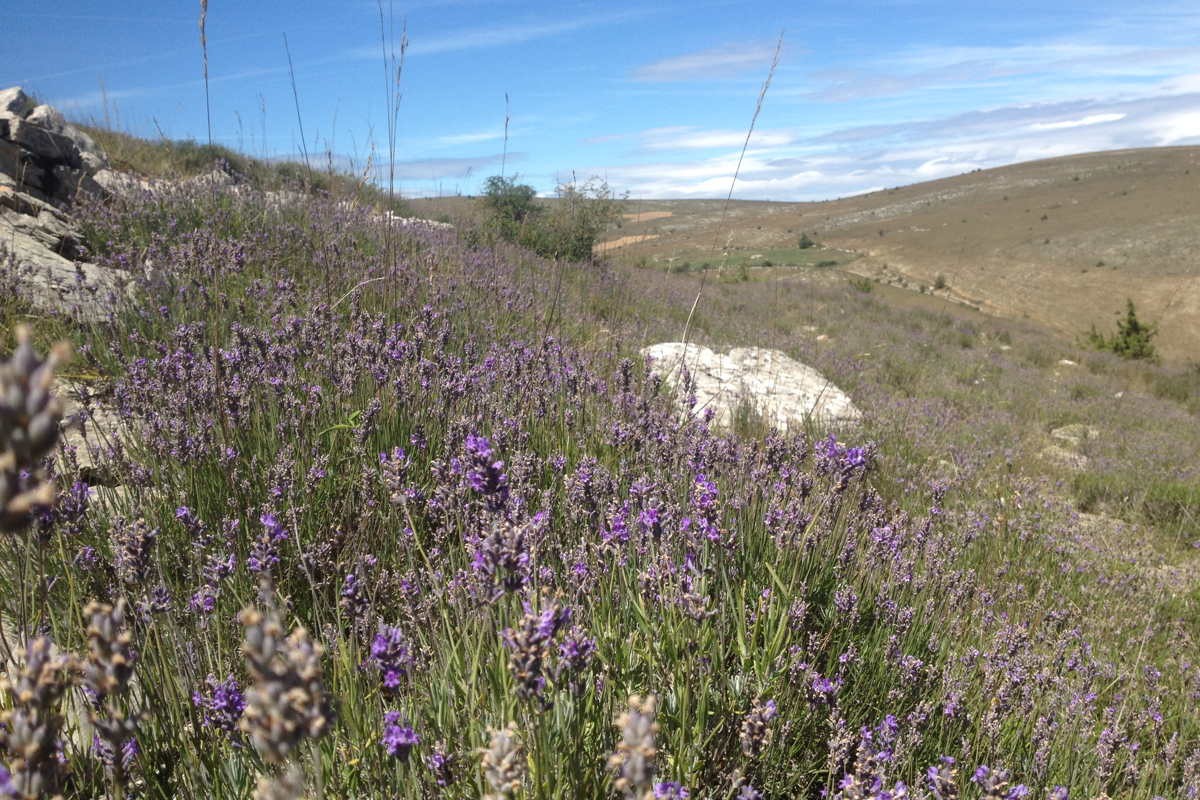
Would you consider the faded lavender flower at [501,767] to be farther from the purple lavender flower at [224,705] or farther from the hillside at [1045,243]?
the hillside at [1045,243]

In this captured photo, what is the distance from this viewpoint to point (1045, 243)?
136 feet

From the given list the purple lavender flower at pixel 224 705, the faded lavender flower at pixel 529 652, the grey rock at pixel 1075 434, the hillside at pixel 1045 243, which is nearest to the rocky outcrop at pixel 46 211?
the purple lavender flower at pixel 224 705

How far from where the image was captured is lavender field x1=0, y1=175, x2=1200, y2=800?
1298mm

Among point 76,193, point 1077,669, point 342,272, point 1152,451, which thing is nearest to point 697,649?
point 1077,669

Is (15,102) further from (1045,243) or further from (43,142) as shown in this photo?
(1045,243)

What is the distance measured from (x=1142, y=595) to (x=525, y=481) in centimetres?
479

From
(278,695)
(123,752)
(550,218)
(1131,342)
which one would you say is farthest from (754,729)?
(1131,342)

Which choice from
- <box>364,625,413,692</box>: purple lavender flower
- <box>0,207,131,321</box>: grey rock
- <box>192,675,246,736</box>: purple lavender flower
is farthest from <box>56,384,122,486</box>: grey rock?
<box>364,625,413,692</box>: purple lavender flower

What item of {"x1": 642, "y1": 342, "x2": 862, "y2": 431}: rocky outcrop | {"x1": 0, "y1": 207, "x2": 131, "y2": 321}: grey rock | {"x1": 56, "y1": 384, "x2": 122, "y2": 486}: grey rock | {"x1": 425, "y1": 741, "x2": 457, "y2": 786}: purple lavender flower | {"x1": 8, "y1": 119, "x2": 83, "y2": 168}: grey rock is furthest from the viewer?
{"x1": 8, "y1": 119, "x2": 83, "y2": 168}: grey rock

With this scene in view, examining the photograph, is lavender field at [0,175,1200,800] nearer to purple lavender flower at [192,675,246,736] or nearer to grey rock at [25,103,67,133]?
purple lavender flower at [192,675,246,736]

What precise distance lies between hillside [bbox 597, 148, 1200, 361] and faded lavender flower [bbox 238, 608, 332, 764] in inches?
318

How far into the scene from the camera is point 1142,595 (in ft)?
15.3

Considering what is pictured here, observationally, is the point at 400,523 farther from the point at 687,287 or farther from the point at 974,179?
the point at 974,179

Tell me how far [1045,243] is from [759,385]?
44036 millimetres
